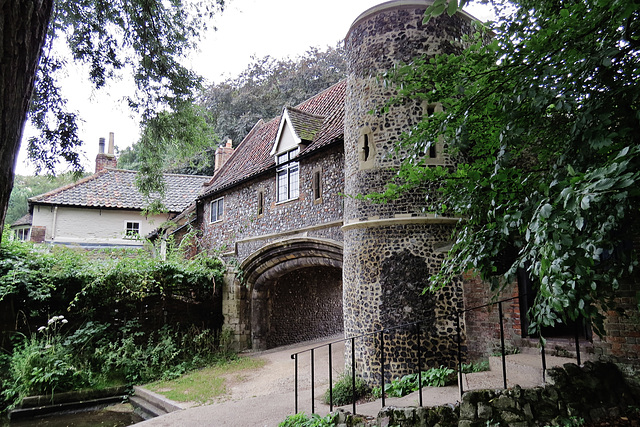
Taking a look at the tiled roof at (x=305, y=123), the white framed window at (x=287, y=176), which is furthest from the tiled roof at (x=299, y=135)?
the white framed window at (x=287, y=176)

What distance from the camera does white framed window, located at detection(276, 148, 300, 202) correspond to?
40.5 ft

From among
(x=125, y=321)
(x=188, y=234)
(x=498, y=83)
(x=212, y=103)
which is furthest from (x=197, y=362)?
(x=212, y=103)

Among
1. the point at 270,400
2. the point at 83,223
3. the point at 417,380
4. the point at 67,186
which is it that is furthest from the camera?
the point at 67,186

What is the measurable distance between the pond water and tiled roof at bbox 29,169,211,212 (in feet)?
33.1

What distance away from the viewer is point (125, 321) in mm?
12070

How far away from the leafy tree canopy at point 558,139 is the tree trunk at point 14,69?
2276 mm

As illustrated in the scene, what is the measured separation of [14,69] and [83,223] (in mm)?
20066

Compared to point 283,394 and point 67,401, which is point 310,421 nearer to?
point 283,394

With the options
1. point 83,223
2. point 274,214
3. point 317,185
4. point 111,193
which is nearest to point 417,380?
point 317,185

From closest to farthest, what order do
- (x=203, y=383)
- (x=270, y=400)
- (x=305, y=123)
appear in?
(x=270, y=400) → (x=203, y=383) → (x=305, y=123)

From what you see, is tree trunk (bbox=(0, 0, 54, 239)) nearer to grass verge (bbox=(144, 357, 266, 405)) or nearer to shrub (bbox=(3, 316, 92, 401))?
grass verge (bbox=(144, 357, 266, 405))

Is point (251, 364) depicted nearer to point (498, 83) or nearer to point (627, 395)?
point (627, 395)

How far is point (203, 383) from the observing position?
398 inches

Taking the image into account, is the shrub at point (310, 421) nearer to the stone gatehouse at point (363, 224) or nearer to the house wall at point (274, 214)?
the stone gatehouse at point (363, 224)
